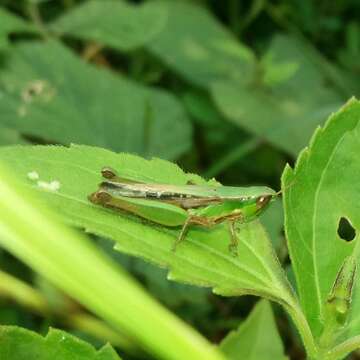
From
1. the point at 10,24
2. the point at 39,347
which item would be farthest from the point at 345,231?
the point at 39,347

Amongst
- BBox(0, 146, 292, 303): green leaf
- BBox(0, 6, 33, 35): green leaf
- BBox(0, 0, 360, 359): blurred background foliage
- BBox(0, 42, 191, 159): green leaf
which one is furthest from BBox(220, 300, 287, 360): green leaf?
BBox(0, 6, 33, 35): green leaf

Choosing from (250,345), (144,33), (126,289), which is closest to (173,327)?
(126,289)

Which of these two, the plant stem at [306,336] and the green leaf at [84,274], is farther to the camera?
the plant stem at [306,336]

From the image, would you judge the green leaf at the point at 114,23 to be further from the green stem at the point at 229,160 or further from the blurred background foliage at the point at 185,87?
the green stem at the point at 229,160

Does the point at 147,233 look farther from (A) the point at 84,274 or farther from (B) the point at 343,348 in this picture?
(A) the point at 84,274

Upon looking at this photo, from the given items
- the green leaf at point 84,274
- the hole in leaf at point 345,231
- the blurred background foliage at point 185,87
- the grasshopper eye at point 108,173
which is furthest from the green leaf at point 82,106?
the green leaf at point 84,274

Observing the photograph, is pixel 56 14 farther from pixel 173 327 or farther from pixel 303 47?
pixel 173 327

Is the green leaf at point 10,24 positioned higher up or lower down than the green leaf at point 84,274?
lower down
